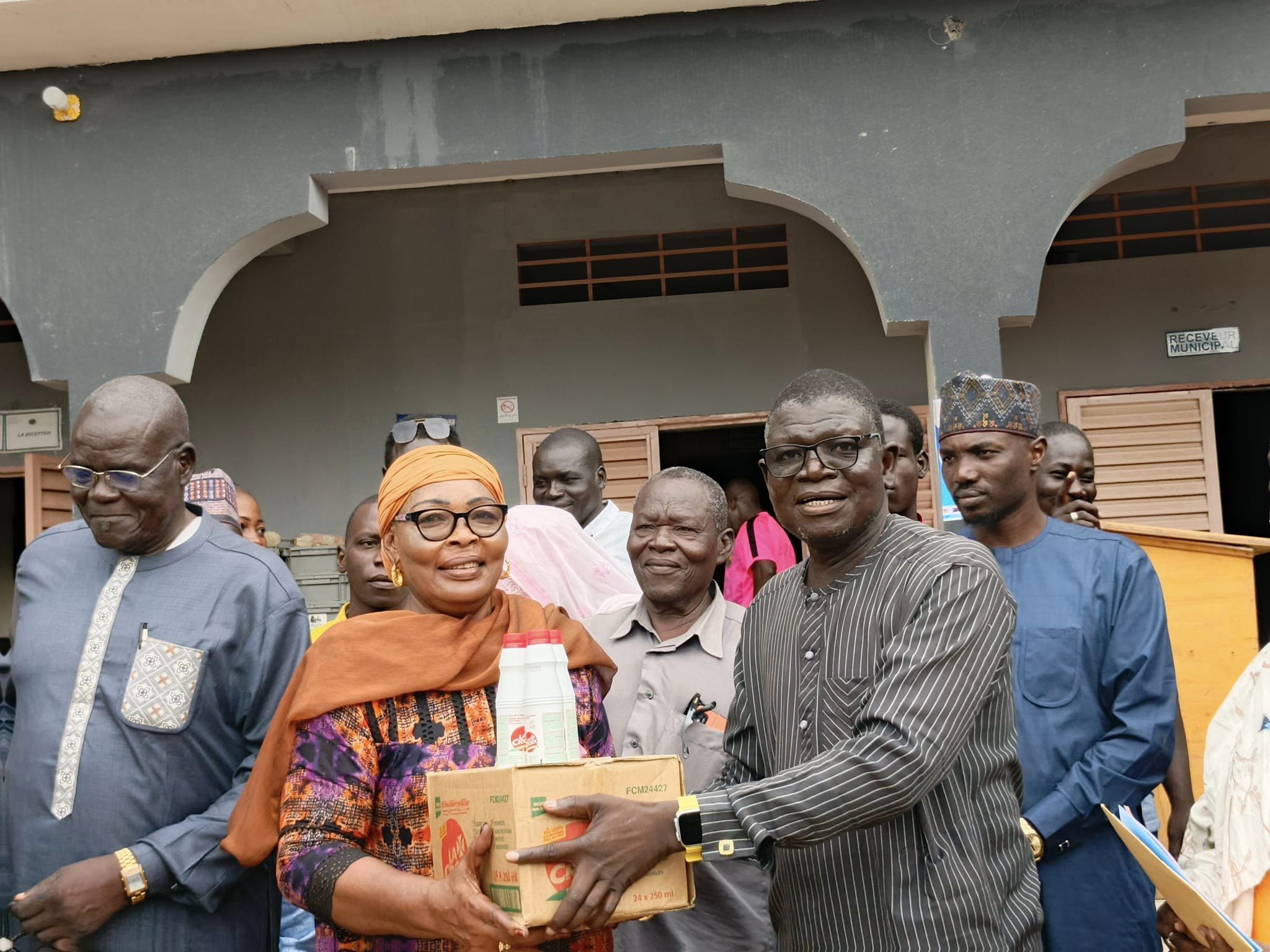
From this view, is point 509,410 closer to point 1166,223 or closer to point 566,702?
point 1166,223

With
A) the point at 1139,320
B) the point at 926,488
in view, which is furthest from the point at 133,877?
the point at 1139,320

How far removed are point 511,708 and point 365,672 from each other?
1.22 feet

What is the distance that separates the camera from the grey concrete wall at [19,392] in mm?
9094

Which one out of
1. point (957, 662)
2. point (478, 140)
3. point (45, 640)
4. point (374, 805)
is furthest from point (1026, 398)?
point (478, 140)

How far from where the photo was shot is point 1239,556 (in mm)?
4367

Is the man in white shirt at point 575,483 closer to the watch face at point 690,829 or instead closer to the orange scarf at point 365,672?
the orange scarf at point 365,672

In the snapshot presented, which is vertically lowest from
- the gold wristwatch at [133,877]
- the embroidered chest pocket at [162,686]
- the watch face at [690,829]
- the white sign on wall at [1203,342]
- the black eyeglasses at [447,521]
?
the gold wristwatch at [133,877]

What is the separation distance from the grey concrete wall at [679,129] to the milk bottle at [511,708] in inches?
178

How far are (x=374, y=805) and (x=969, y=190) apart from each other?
16.3ft

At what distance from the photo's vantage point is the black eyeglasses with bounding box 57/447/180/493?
287cm

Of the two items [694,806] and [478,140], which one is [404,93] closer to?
[478,140]

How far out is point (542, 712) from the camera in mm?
2104

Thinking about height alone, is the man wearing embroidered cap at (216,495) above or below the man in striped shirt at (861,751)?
above

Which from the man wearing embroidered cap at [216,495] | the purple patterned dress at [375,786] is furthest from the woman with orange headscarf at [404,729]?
the man wearing embroidered cap at [216,495]
